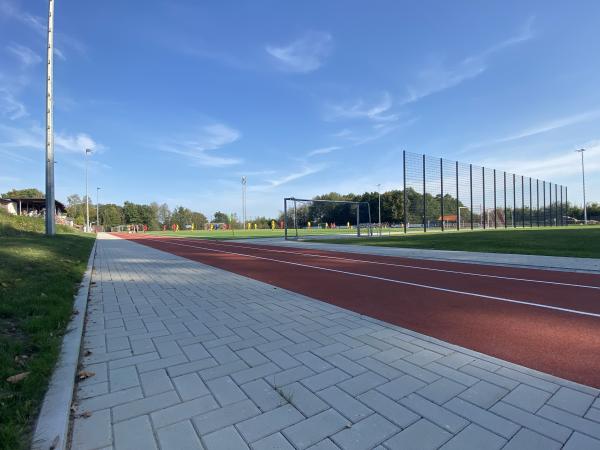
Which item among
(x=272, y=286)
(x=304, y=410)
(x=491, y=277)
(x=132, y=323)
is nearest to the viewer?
(x=304, y=410)

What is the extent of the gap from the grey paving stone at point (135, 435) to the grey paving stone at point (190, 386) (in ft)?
1.30

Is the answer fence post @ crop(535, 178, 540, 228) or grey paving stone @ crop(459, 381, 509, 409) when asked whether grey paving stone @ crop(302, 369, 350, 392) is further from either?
fence post @ crop(535, 178, 540, 228)

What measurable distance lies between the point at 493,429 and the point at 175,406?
7.71 ft

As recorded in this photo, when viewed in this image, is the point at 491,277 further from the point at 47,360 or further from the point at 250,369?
the point at 47,360

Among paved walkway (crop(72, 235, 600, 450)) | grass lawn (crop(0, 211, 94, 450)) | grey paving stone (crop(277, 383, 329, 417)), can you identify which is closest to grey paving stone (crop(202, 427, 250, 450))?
paved walkway (crop(72, 235, 600, 450))

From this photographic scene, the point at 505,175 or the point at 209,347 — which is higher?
the point at 505,175

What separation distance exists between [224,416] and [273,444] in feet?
1.66

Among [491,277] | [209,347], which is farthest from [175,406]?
[491,277]

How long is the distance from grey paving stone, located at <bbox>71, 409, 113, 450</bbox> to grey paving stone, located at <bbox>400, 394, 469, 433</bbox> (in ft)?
7.18

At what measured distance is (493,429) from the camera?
249 cm

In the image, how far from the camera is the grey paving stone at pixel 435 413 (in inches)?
100.0

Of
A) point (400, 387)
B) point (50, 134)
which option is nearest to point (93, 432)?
point (400, 387)

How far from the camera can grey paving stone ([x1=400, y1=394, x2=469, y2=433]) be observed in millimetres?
2539

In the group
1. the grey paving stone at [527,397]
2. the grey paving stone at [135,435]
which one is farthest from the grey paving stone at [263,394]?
the grey paving stone at [527,397]
